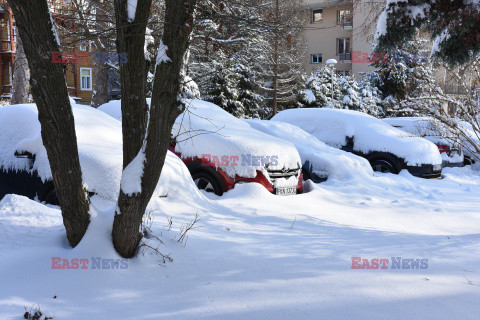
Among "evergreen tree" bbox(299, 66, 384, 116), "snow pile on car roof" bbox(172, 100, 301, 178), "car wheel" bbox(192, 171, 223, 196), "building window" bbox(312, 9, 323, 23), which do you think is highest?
"building window" bbox(312, 9, 323, 23)

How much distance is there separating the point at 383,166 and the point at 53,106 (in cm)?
885

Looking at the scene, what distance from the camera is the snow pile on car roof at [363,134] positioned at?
10.8m

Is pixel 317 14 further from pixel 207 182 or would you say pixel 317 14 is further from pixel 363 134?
pixel 207 182

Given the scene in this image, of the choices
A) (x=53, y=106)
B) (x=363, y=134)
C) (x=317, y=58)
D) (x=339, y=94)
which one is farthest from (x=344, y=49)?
(x=53, y=106)

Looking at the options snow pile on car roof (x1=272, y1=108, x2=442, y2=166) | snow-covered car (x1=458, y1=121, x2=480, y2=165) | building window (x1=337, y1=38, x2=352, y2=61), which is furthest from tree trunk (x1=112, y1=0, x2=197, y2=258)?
building window (x1=337, y1=38, x2=352, y2=61)

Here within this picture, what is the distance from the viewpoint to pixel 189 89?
16516mm

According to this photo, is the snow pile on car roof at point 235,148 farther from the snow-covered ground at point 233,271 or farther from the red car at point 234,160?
the snow-covered ground at point 233,271

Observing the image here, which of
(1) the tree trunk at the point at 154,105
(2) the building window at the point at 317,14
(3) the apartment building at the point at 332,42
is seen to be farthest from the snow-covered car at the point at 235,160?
(2) the building window at the point at 317,14

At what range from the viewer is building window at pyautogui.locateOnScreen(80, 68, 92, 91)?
106ft

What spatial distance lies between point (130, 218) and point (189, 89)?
43.4 ft

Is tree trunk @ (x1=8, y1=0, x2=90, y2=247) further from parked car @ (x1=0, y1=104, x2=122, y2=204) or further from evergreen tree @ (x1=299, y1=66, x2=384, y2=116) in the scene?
evergreen tree @ (x1=299, y1=66, x2=384, y2=116)

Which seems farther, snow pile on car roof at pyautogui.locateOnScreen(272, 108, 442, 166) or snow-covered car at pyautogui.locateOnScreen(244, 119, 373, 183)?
snow pile on car roof at pyautogui.locateOnScreen(272, 108, 442, 166)

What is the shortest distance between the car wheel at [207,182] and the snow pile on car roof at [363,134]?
5.20 m

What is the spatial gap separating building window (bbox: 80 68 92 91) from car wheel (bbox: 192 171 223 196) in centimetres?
2789
